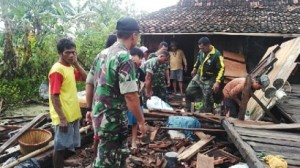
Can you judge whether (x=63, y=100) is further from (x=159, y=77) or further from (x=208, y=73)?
(x=208, y=73)

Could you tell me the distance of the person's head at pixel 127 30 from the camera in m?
3.18

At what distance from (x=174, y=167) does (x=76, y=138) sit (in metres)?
1.49

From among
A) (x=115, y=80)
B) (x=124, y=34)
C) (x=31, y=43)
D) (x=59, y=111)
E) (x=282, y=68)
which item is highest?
(x=124, y=34)

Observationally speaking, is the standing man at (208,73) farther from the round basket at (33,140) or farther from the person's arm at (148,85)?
the round basket at (33,140)

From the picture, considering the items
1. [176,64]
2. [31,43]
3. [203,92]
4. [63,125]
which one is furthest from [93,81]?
[31,43]

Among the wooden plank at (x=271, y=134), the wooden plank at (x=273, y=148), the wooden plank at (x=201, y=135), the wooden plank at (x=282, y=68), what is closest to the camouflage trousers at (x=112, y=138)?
the wooden plank at (x=273, y=148)

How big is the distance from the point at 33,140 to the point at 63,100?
153 centimetres

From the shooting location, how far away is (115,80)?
10.4ft

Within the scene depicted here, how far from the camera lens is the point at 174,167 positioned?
14.6ft

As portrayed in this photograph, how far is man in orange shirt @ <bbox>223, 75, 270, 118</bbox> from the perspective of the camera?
6031 mm

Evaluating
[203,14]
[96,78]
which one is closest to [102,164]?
[96,78]

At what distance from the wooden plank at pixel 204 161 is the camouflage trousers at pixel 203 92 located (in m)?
3.30

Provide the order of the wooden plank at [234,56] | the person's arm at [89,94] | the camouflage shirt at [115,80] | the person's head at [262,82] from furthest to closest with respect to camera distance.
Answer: the wooden plank at [234,56], the person's head at [262,82], the person's arm at [89,94], the camouflage shirt at [115,80]

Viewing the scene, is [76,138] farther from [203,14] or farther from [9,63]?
[203,14]
